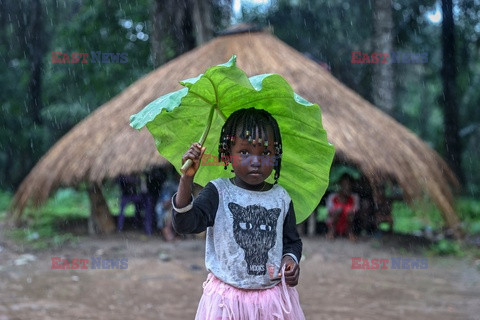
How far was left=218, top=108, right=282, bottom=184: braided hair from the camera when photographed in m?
2.34

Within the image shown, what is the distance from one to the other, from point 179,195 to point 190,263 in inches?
216

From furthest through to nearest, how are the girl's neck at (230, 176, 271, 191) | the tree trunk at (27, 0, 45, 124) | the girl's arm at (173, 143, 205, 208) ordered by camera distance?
the tree trunk at (27, 0, 45, 124) < the girl's neck at (230, 176, 271, 191) < the girl's arm at (173, 143, 205, 208)

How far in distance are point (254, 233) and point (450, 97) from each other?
42.9 ft

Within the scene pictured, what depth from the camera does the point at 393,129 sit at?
9.76 meters

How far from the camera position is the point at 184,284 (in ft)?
21.0

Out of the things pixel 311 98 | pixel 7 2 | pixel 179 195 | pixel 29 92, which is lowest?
pixel 179 195

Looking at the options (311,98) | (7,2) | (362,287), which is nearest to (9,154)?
(7,2)

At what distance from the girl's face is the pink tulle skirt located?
41 cm

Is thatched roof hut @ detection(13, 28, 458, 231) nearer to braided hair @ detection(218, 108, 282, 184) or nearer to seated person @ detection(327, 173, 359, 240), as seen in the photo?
seated person @ detection(327, 173, 359, 240)

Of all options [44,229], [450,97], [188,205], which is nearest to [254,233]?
[188,205]

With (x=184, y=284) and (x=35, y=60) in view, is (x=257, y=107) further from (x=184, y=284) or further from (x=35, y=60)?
(x=35, y=60)

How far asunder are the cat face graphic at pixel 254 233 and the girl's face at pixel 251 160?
0.38 ft

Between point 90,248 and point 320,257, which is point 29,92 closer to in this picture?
point 90,248

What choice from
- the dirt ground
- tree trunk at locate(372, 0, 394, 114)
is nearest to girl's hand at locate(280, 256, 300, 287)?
the dirt ground
